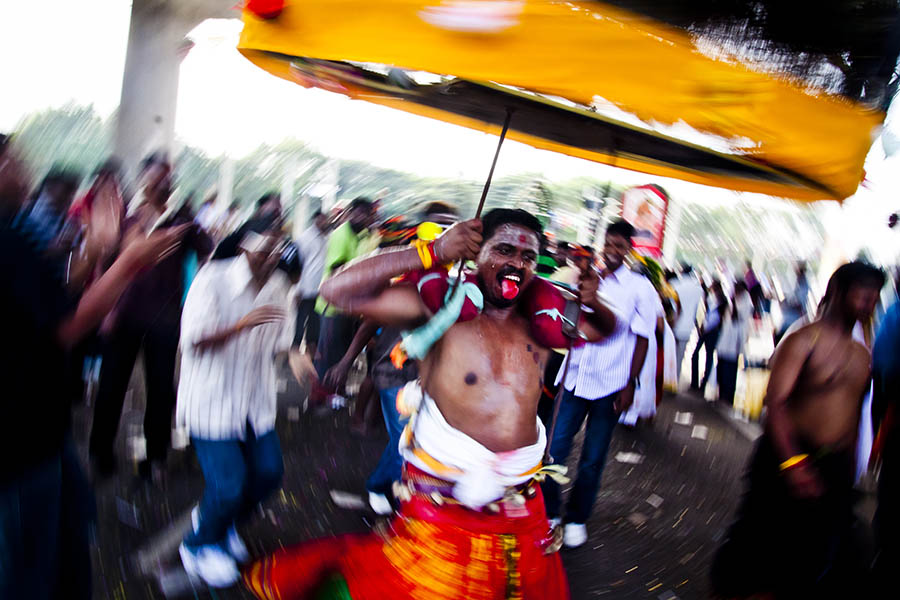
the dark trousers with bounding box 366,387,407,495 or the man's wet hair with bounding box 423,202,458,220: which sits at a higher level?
the man's wet hair with bounding box 423,202,458,220

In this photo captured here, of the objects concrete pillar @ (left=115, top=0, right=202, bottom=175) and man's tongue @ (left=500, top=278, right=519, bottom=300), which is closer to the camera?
man's tongue @ (left=500, top=278, right=519, bottom=300)

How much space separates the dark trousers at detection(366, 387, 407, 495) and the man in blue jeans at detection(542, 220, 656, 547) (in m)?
0.98

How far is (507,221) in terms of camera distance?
2.70 m

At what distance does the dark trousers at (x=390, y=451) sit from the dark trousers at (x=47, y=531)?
2161mm

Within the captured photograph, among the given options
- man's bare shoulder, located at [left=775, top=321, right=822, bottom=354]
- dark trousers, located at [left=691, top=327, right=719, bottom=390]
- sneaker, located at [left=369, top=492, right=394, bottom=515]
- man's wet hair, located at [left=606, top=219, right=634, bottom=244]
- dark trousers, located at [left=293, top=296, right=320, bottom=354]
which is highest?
man's bare shoulder, located at [left=775, top=321, right=822, bottom=354]

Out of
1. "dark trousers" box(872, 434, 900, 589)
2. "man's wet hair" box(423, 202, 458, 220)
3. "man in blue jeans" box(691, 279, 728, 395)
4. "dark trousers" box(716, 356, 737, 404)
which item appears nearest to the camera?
"dark trousers" box(872, 434, 900, 589)

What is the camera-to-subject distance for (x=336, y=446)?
5508 mm

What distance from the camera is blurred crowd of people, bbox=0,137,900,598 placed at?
6.20 feet

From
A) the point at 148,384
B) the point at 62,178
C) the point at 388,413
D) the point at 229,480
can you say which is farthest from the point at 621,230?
the point at 62,178

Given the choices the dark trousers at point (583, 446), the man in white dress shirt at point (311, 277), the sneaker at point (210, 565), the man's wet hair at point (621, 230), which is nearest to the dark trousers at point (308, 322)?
the man in white dress shirt at point (311, 277)

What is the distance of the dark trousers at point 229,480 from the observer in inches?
119

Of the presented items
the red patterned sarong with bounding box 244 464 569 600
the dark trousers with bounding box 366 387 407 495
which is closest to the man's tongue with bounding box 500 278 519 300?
the red patterned sarong with bounding box 244 464 569 600

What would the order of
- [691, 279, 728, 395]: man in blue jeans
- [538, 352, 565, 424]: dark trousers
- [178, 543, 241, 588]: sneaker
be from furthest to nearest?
1. [691, 279, 728, 395]: man in blue jeans
2. [538, 352, 565, 424]: dark trousers
3. [178, 543, 241, 588]: sneaker

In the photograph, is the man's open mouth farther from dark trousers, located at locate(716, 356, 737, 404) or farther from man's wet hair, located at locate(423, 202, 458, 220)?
dark trousers, located at locate(716, 356, 737, 404)
